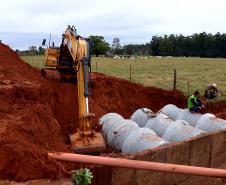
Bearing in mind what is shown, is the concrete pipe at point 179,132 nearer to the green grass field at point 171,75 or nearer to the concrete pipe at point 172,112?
the concrete pipe at point 172,112

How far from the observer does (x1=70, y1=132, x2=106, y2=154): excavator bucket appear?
11.2 metres

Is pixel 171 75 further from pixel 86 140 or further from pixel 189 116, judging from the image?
pixel 86 140

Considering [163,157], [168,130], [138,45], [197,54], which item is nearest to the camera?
[163,157]

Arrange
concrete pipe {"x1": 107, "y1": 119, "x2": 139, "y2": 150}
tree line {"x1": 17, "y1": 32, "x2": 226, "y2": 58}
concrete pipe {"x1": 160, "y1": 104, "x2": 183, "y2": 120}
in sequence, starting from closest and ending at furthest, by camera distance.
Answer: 1. concrete pipe {"x1": 107, "y1": 119, "x2": 139, "y2": 150}
2. concrete pipe {"x1": 160, "y1": 104, "x2": 183, "y2": 120}
3. tree line {"x1": 17, "y1": 32, "x2": 226, "y2": 58}

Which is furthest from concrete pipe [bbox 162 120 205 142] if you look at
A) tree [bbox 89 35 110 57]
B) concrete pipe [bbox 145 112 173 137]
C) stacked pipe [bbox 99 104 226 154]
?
tree [bbox 89 35 110 57]

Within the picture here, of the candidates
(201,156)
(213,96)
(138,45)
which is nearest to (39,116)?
(201,156)

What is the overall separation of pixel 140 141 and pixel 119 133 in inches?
63.0

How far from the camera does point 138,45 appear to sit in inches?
5940

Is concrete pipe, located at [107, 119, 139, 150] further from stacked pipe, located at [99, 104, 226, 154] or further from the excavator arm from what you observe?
the excavator arm

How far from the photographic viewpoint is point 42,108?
1250 cm

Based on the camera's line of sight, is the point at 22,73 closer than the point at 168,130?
No

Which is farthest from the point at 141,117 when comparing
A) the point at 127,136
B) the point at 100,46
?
the point at 100,46

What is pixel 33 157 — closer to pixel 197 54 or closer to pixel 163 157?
pixel 163 157

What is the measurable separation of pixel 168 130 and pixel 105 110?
536 cm
